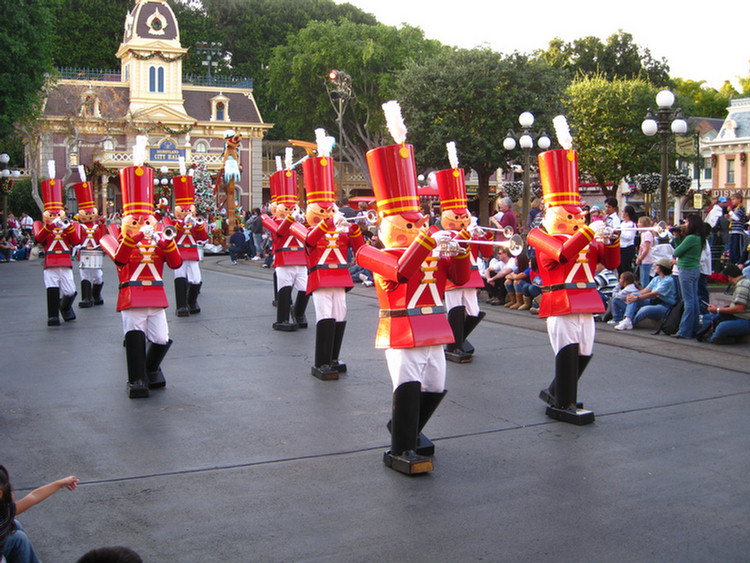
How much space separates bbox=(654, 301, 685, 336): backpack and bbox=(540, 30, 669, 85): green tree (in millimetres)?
43329

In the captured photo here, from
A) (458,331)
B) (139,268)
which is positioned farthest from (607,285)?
(139,268)

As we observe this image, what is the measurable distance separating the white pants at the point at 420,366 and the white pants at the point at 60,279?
28.6 ft

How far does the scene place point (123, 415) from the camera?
739cm

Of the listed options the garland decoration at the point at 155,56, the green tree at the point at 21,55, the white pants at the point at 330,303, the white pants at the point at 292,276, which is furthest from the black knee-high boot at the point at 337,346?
the garland decoration at the point at 155,56

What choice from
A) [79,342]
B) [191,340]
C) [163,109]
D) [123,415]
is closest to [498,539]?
[123,415]

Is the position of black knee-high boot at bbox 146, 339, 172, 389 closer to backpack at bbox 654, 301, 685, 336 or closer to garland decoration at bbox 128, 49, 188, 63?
backpack at bbox 654, 301, 685, 336

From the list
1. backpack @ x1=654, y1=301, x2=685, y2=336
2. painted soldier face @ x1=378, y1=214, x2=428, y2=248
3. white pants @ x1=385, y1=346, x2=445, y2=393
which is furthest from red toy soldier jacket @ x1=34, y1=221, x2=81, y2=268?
backpack @ x1=654, y1=301, x2=685, y2=336

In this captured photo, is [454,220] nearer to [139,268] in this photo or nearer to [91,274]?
[139,268]

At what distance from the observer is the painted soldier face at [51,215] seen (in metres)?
12.9

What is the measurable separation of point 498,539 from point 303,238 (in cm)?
547

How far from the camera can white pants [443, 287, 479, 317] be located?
31.9 feet

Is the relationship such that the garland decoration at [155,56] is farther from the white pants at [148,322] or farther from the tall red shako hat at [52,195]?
the white pants at [148,322]

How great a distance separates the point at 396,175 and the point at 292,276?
6236mm

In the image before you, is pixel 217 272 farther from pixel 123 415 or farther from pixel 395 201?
pixel 395 201
